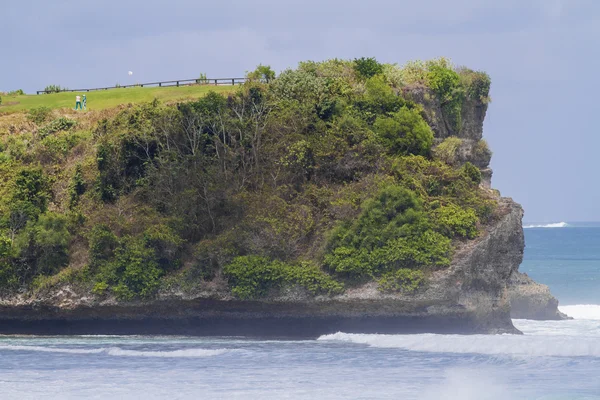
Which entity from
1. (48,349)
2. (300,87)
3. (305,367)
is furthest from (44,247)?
(305,367)

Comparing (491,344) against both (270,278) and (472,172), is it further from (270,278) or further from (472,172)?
(472,172)

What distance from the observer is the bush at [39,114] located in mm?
47469

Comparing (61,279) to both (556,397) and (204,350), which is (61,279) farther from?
(556,397)

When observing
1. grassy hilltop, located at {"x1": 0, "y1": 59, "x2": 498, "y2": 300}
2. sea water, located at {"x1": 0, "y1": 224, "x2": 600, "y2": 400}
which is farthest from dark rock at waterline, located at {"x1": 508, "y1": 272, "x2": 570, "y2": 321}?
sea water, located at {"x1": 0, "y1": 224, "x2": 600, "y2": 400}

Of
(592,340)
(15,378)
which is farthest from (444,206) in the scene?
(15,378)

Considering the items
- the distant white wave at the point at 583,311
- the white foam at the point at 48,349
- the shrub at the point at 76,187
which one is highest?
the shrub at the point at 76,187

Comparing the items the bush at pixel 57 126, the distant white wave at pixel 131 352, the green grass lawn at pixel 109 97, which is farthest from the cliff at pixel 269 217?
the green grass lawn at pixel 109 97

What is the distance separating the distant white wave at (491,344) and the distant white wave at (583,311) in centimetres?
1956

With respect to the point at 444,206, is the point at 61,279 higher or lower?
lower

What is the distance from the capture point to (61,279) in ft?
126

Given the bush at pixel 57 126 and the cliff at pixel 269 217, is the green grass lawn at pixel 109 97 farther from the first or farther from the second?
the cliff at pixel 269 217

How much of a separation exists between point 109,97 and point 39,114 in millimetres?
5535

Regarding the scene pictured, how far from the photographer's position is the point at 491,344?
107 feet

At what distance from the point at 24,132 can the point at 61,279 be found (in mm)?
11001
